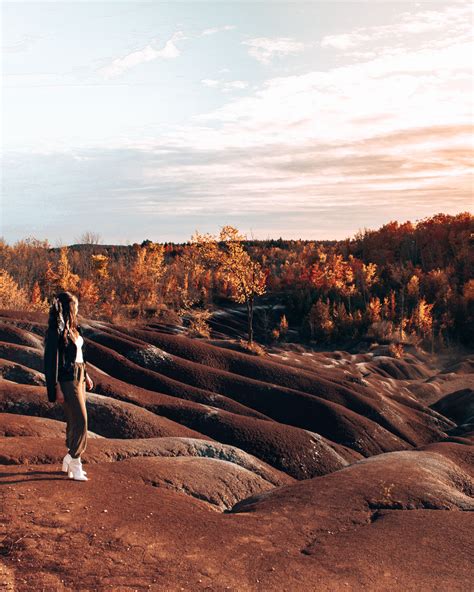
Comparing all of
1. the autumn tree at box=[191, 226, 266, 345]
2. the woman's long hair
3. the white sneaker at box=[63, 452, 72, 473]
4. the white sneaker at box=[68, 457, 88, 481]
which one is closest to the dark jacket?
the woman's long hair

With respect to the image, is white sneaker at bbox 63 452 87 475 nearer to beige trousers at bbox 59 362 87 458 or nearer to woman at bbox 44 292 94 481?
woman at bbox 44 292 94 481

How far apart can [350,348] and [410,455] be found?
5758cm

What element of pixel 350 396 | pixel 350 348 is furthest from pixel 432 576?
pixel 350 348

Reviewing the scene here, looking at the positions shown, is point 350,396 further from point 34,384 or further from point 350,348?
point 350,348

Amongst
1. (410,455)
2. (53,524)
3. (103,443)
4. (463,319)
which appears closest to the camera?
(53,524)

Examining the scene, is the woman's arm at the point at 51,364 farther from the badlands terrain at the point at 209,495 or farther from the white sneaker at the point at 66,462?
the badlands terrain at the point at 209,495

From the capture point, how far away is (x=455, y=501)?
14.7 m

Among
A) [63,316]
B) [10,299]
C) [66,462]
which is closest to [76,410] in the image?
[66,462]

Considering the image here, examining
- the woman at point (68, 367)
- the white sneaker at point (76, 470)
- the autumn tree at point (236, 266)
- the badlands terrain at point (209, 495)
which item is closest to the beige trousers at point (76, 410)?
the woman at point (68, 367)

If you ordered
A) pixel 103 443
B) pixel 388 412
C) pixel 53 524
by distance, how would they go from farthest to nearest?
pixel 388 412 < pixel 103 443 < pixel 53 524

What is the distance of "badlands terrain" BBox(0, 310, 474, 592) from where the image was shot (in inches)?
332

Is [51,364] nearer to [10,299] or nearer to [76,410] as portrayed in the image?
[76,410]

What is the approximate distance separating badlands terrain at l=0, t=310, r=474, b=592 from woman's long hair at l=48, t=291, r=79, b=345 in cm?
298

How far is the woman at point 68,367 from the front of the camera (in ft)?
33.8
